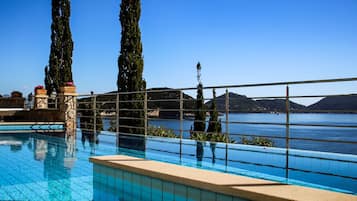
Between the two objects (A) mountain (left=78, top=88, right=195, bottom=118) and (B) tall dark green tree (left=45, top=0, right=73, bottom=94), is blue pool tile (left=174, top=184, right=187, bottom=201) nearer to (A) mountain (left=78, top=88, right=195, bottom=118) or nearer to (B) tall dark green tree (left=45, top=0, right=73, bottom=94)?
(A) mountain (left=78, top=88, right=195, bottom=118)

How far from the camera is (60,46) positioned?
14.8m

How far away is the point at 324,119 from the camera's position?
4.78 metres

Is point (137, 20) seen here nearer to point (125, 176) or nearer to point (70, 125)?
point (70, 125)

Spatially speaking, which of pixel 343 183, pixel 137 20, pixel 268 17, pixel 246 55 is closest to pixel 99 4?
pixel 137 20

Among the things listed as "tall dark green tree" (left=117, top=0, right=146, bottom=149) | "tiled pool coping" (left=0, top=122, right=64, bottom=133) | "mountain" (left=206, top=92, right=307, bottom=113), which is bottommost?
"tiled pool coping" (left=0, top=122, right=64, bottom=133)

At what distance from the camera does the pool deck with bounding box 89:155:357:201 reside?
225cm

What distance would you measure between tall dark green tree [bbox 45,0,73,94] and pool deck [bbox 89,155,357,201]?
12.0 metres

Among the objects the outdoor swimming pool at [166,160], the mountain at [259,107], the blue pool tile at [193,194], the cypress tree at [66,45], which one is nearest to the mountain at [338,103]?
the mountain at [259,107]

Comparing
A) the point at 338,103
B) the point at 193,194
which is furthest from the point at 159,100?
the point at 193,194

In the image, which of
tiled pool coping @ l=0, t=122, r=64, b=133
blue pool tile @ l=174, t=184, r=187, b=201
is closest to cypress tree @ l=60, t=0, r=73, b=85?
tiled pool coping @ l=0, t=122, r=64, b=133

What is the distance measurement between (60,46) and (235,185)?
1359 cm

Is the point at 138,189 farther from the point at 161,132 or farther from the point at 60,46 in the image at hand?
the point at 60,46

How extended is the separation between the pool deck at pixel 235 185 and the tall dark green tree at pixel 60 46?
39.3ft

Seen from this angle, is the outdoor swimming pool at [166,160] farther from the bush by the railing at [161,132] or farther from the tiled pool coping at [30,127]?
the tiled pool coping at [30,127]
